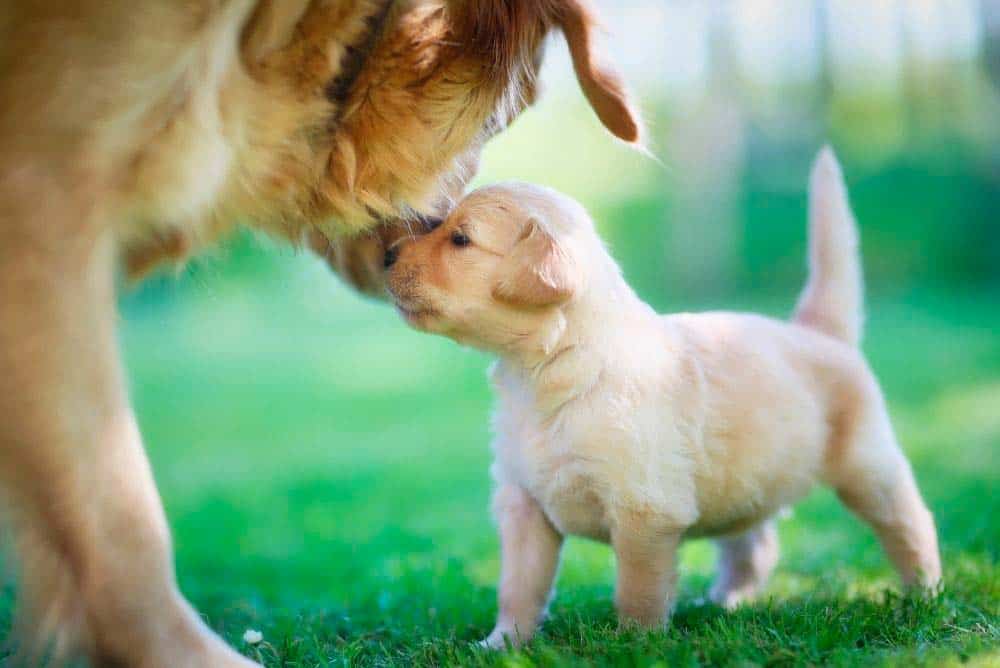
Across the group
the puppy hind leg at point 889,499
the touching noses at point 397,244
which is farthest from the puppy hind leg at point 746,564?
the touching noses at point 397,244

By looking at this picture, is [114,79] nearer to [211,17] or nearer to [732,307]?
[211,17]

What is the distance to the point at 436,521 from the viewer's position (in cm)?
486

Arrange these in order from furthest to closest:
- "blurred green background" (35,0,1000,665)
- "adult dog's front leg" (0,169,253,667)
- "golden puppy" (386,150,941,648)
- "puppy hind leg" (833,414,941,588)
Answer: "blurred green background" (35,0,1000,665)
"puppy hind leg" (833,414,941,588)
"golden puppy" (386,150,941,648)
"adult dog's front leg" (0,169,253,667)

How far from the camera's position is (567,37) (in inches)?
95.6

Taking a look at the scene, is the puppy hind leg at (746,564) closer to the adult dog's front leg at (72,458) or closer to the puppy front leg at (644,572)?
the puppy front leg at (644,572)

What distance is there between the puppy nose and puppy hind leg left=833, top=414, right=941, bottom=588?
1236mm

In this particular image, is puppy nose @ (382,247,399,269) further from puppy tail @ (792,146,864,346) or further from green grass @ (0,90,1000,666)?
puppy tail @ (792,146,864,346)

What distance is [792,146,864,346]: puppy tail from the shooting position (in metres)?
3.09

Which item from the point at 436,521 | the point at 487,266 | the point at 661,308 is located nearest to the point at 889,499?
the point at 487,266

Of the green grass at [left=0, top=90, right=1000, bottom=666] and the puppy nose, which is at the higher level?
the puppy nose

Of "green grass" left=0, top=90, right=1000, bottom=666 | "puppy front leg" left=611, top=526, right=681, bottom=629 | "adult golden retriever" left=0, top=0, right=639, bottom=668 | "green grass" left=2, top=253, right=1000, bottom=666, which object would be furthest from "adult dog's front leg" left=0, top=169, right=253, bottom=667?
"puppy front leg" left=611, top=526, right=681, bottom=629

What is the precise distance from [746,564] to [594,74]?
1550 mm

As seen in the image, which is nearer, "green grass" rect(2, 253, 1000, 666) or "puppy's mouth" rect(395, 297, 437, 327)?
"green grass" rect(2, 253, 1000, 666)

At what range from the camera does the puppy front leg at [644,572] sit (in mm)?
2492
